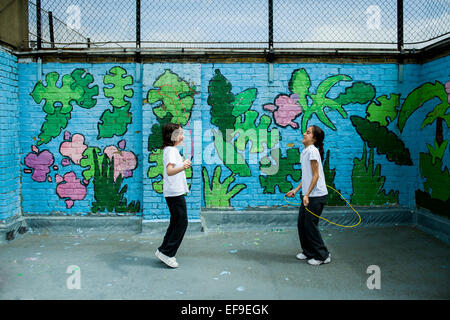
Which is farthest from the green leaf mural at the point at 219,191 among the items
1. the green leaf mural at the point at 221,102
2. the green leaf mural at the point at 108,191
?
the green leaf mural at the point at 108,191

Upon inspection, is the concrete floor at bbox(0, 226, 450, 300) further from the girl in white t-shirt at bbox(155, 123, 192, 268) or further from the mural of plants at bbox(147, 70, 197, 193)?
the mural of plants at bbox(147, 70, 197, 193)

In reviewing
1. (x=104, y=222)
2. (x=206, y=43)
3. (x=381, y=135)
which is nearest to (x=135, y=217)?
(x=104, y=222)

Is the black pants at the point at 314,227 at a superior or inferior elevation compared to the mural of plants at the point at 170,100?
inferior

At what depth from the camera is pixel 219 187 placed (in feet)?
19.8

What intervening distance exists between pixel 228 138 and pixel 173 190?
6.91 feet

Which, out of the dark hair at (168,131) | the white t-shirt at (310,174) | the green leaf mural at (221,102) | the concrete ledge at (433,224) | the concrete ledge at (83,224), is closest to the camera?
the dark hair at (168,131)

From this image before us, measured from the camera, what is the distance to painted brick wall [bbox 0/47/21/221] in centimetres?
543

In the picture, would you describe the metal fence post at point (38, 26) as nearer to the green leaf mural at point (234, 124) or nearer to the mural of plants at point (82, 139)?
the mural of plants at point (82, 139)

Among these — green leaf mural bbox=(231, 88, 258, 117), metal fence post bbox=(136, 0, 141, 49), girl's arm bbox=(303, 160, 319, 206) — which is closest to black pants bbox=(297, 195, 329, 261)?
girl's arm bbox=(303, 160, 319, 206)

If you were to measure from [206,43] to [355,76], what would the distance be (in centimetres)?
255

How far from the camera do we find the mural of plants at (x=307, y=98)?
19.6 ft

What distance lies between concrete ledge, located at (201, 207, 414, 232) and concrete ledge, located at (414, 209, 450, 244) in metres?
0.16

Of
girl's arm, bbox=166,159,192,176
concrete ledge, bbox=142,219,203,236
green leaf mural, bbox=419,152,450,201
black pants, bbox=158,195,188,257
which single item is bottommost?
concrete ledge, bbox=142,219,203,236

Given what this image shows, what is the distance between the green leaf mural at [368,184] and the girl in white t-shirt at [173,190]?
325 centimetres
